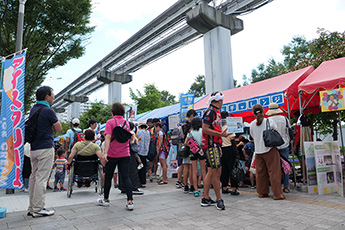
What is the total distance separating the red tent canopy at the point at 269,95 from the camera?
659 cm

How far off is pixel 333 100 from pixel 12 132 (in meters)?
6.33

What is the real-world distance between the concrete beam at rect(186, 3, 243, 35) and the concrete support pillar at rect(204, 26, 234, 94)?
0.36 m

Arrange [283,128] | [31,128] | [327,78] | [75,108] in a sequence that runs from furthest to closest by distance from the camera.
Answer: [75,108] < [327,78] < [283,128] < [31,128]

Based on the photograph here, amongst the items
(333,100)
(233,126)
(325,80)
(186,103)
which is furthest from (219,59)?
(233,126)

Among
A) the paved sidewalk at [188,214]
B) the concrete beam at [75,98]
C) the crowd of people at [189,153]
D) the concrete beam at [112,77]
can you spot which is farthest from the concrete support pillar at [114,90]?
the paved sidewalk at [188,214]

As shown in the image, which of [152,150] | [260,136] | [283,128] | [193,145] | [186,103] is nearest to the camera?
[260,136]

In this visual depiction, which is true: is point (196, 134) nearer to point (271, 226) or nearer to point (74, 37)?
point (271, 226)

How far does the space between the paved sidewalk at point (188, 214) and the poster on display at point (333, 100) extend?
72.8 inches

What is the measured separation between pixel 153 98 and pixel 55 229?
29198mm

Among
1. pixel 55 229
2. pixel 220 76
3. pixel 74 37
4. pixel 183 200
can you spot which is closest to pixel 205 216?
pixel 183 200

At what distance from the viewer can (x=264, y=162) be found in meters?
5.12

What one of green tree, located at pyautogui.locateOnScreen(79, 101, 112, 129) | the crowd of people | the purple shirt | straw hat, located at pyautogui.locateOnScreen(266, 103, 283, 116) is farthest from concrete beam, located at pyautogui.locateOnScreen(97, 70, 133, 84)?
the purple shirt

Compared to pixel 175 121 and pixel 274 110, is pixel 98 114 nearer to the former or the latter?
pixel 175 121

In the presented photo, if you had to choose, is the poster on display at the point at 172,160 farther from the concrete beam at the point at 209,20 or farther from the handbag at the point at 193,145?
the concrete beam at the point at 209,20
